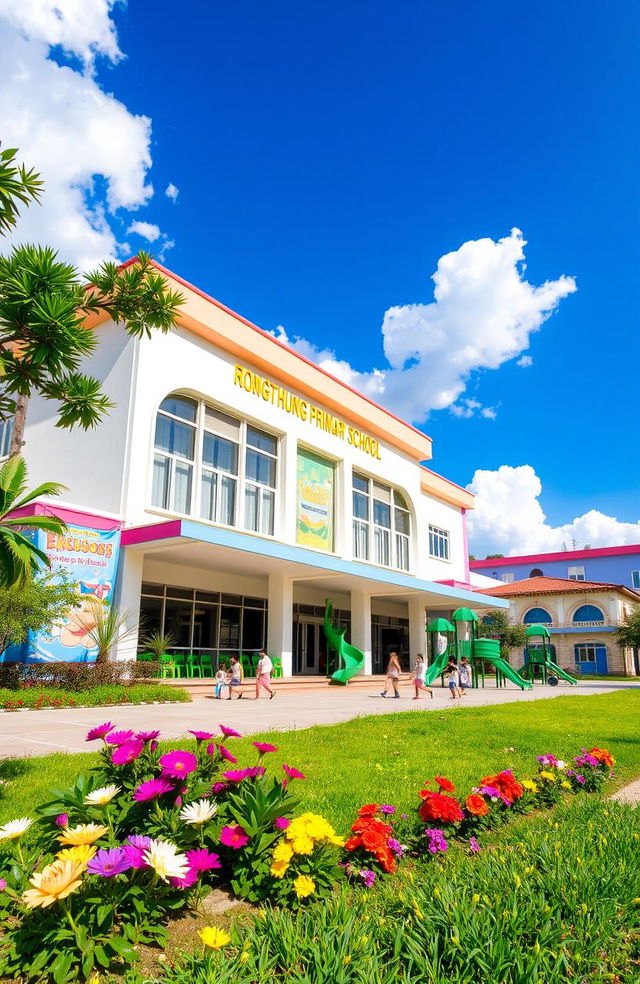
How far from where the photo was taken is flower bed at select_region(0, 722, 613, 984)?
8.38 ft

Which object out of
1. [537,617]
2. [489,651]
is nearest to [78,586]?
[489,651]

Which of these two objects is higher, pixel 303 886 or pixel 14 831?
pixel 14 831

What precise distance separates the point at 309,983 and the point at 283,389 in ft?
76.0

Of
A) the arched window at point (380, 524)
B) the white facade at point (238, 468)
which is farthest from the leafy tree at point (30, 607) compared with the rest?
the arched window at point (380, 524)

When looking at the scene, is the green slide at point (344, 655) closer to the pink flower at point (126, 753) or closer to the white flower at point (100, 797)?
the pink flower at point (126, 753)

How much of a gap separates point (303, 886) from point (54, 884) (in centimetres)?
125

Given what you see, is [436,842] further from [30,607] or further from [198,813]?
[30,607]

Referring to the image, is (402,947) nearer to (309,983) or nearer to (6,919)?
(309,983)

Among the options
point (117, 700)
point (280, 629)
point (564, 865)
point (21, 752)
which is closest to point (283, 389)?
point (280, 629)

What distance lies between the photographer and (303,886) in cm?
314

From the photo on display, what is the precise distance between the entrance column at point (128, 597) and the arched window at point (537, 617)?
37890mm

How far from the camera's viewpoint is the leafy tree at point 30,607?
1344cm

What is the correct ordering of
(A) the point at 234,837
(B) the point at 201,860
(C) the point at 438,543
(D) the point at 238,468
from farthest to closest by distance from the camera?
(C) the point at 438,543, (D) the point at 238,468, (A) the point at 234,837, (B) the point at 201,860

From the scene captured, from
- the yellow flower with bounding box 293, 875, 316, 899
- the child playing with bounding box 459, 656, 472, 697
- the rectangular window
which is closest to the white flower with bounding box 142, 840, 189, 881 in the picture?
the yellow flower with bounding box 293, 875, 316, 899
